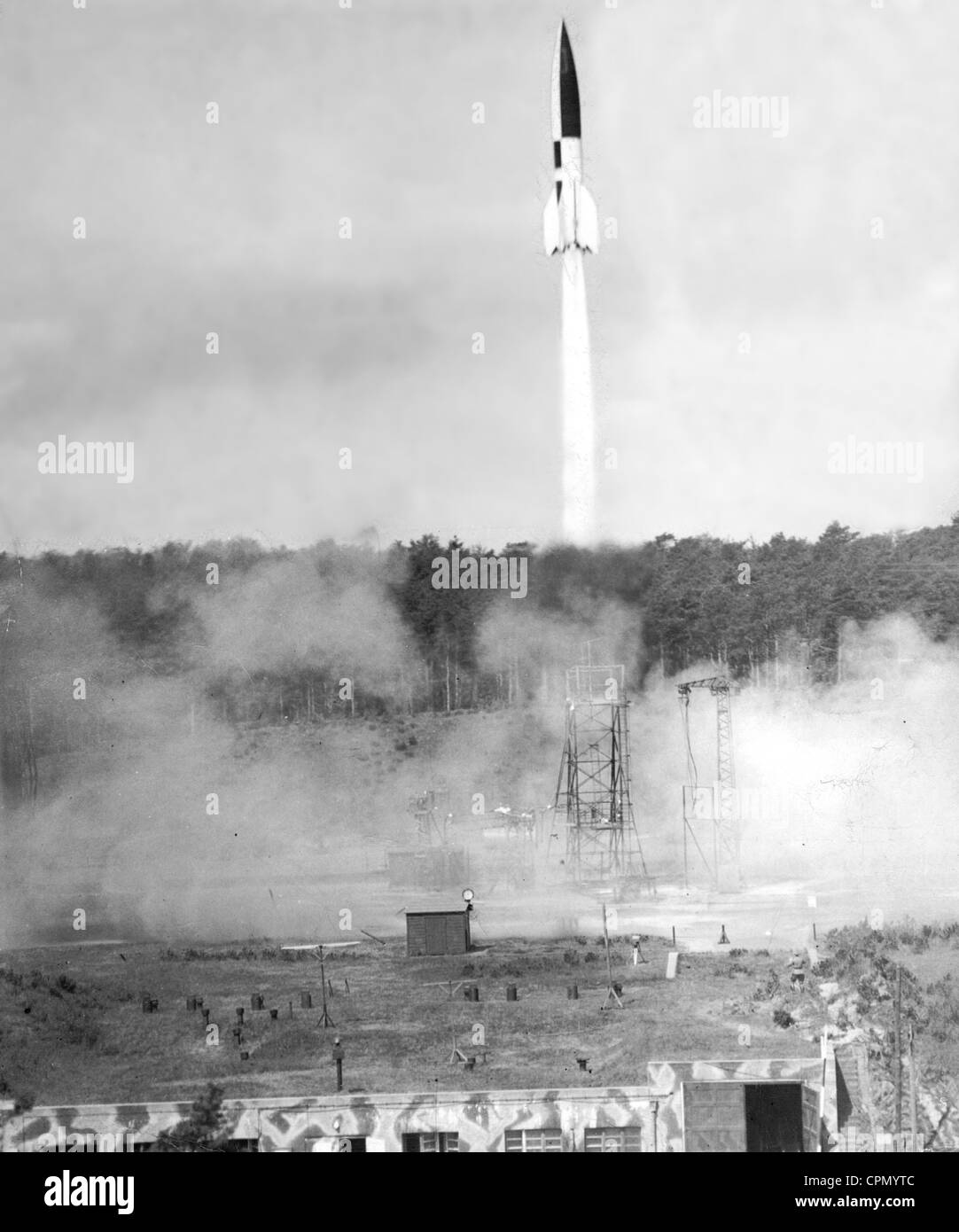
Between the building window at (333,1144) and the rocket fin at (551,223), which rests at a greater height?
the rocket fin at (551,223)

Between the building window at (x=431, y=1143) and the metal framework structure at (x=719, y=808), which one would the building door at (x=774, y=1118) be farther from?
the metal framework structure at (x=719, y=808)

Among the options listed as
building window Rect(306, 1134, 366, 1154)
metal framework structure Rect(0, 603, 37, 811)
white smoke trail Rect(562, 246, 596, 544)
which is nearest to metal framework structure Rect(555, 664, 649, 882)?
white smoke trail Rect(562, 246, 596, 544)

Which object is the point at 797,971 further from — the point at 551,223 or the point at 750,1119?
the point at 551,223

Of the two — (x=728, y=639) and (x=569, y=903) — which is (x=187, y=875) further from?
(x=728, y=639)

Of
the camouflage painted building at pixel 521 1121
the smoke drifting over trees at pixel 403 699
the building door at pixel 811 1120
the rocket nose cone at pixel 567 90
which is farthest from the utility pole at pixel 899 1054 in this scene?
the rocket nose cone at pixel 567 90

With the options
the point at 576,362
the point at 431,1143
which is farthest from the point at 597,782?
the point at 431,1143
